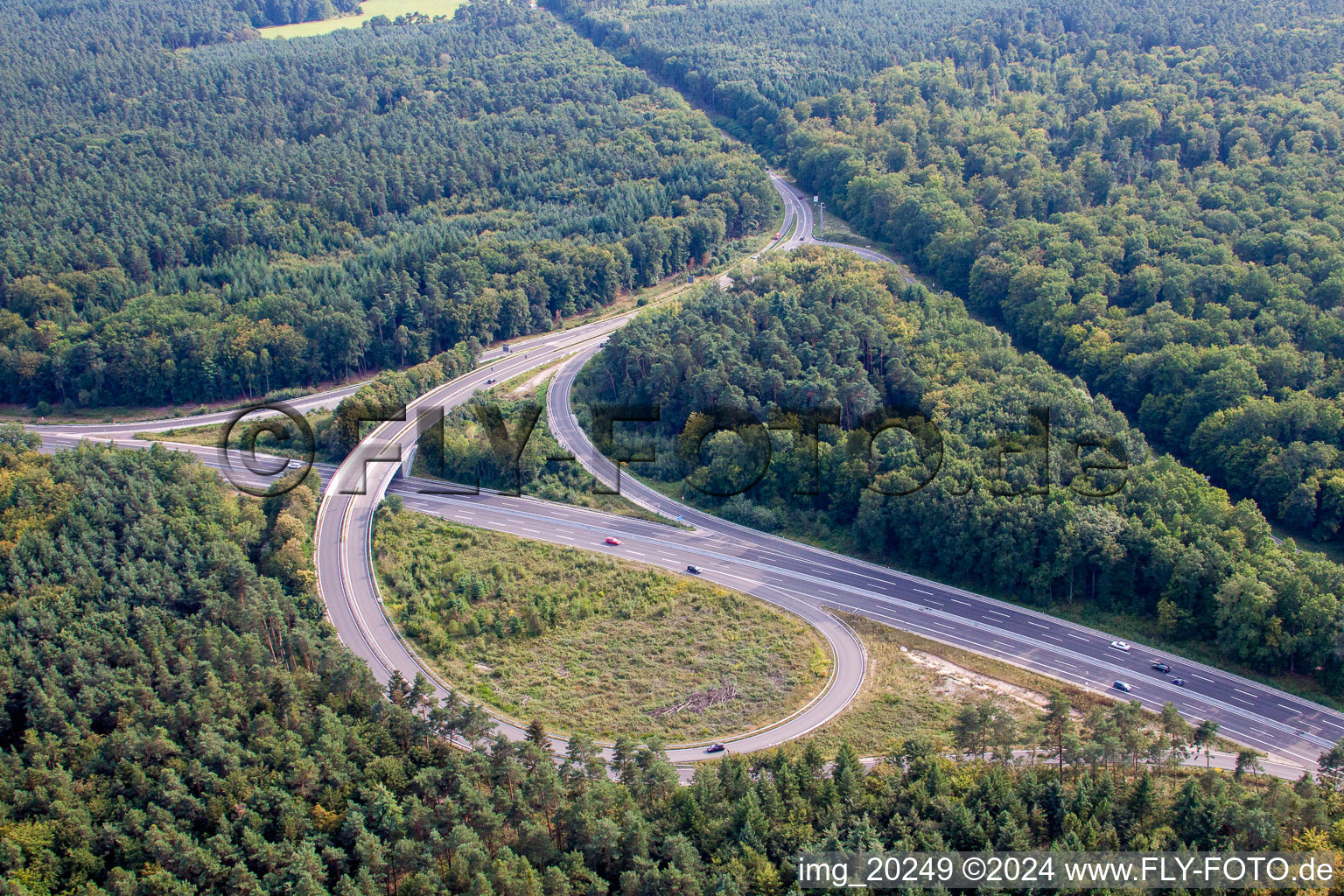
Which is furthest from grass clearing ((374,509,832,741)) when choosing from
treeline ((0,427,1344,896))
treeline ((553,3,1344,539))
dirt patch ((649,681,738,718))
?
treeline ((553,3,1344,539))

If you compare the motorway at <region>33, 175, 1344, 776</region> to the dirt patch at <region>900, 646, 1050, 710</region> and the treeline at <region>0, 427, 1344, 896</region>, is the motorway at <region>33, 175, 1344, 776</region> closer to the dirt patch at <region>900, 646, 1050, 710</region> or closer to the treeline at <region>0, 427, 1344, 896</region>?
the dirt patch at <region>900, 646, 1050, 710</region>

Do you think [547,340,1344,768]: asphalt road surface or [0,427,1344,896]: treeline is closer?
[0,427,1344,896]: treeline

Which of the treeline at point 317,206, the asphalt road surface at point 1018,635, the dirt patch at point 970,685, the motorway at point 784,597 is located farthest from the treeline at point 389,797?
the treeline at point 317,206

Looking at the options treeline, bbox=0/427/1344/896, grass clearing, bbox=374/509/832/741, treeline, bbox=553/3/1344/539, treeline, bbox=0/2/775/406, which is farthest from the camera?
treeline, bbox=0/2/775/406

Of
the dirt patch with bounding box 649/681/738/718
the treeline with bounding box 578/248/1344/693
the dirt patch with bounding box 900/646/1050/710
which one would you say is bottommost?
the dirt patch with bounding box 649/681/738/718

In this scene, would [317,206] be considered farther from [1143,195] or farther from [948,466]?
[1143,195]

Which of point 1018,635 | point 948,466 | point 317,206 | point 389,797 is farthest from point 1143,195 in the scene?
point 389,797

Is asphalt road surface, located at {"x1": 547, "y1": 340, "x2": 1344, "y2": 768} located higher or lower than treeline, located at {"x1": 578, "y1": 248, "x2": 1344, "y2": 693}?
lower

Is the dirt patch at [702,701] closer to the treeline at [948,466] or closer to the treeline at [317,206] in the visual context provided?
the treeline at [948,466]
